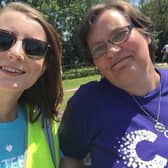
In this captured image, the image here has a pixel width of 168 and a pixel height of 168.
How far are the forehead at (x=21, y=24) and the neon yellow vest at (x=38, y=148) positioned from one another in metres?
0.62

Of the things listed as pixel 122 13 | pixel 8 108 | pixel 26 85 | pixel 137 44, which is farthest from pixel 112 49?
pixel 8 108

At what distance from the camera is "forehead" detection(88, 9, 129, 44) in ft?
11.2

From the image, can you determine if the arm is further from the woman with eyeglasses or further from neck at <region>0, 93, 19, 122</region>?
neck at <region>0, 93, 19, 122</region>

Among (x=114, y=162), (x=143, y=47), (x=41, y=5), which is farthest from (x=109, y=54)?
(x=41, y=5)

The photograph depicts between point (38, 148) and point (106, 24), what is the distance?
100 cm

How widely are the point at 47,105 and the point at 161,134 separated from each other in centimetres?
87

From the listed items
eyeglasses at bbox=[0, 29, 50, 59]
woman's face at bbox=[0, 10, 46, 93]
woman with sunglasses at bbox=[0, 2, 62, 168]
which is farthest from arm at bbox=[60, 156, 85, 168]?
eyeglasses at bbox=[0, 29, 50, 59]

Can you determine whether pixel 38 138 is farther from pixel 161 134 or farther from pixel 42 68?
pixel 161 134

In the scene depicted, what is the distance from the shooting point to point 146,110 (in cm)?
334

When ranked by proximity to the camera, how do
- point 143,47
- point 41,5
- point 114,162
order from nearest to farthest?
point 114,162
point 143,47
point 41,5

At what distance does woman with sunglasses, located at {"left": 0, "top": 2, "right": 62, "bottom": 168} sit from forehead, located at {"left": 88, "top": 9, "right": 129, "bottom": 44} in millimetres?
277

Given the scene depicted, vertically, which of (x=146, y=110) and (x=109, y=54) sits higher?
(x=109, y=54)

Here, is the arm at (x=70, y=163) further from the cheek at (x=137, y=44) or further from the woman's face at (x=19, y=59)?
the cheek at (x=137, y=44)

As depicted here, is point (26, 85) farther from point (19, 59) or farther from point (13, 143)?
point (13, 143)
